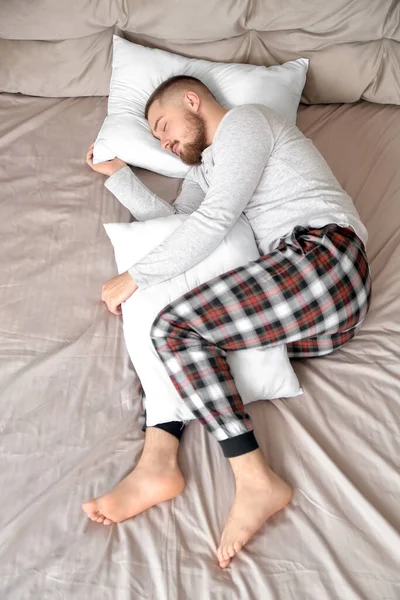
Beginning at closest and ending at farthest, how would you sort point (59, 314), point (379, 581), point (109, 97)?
point (379, 581)
point (59, 314)
point (109, 97)

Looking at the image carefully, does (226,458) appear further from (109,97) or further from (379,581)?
(109,97)

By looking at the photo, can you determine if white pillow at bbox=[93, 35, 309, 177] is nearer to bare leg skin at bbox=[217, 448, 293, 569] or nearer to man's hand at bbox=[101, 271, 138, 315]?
man's hand at bbox=[101, 271, 138, 315]

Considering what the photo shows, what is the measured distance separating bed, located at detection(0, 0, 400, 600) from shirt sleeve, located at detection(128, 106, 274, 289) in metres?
0.19

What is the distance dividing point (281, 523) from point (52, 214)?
955 mm

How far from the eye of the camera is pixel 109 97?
1739 mm

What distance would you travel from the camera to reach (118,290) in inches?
51.0

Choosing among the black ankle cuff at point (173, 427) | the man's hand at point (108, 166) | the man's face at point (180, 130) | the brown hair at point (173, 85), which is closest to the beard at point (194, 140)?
the man's face at point (180, 130)

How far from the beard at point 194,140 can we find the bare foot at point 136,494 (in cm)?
75

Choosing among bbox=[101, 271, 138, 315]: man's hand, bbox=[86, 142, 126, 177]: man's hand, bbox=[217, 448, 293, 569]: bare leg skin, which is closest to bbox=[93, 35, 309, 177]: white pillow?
bbox=[86, 142, 126, 177]: man's hand

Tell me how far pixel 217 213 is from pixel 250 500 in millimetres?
566

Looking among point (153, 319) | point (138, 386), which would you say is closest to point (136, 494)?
point (138, 386)

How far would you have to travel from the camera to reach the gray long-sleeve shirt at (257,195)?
1.26 m

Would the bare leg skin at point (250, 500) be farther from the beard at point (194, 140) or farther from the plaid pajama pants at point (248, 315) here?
the beard at point (194, 140)

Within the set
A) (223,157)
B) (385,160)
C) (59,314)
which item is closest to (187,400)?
(59,314)
